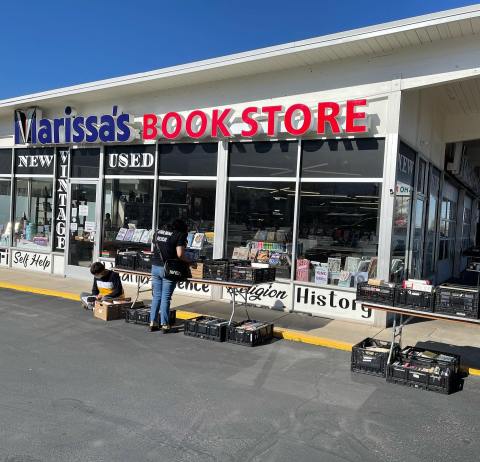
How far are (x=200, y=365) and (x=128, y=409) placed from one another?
5.16 feet

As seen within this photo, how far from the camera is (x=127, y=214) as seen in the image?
11.7m

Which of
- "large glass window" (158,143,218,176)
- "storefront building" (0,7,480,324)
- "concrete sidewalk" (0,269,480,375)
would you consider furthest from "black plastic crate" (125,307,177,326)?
"large glass window" (158,143,218,176)

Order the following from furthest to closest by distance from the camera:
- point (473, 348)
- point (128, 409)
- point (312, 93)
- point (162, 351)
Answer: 1. point (312, 93)
2. point (473, 348)
3. point (162, 351)
4. point (128, 409)

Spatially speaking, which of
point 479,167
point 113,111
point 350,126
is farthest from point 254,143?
point 479,167

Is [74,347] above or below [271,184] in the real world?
below

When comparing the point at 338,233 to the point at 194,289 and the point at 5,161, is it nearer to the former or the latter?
the point at 194,289

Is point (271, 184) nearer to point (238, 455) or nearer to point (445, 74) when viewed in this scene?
point (445, 74)

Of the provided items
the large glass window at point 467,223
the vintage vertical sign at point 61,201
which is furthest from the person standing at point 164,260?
the large glass window at point 467,223

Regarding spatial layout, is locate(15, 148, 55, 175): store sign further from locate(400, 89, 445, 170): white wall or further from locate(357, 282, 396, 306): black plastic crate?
locate(357, 282, 396, 306): black plastic crate

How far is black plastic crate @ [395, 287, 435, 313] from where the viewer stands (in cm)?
596

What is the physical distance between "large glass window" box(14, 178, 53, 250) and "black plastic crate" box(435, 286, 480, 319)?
1035 centimetres

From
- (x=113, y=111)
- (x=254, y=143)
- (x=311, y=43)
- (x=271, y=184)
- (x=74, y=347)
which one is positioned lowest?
(x=74, y=347)

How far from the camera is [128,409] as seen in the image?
15.1 feet

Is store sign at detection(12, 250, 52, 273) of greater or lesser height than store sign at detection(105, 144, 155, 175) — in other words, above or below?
below
